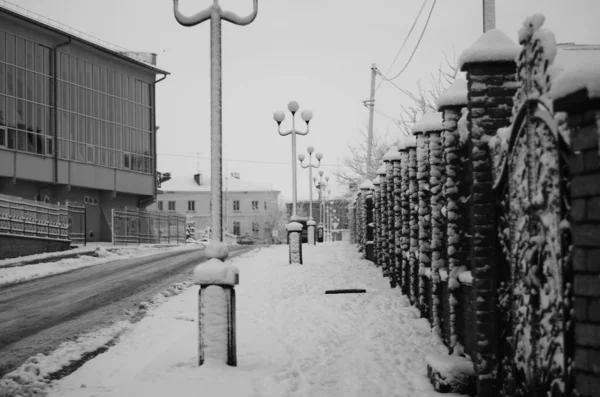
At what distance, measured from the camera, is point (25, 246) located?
78.1 ft

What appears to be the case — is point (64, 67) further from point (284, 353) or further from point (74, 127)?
point (284, 353)

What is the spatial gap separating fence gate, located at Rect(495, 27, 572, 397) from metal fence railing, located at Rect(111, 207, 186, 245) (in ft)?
112

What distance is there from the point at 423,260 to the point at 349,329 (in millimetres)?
1466

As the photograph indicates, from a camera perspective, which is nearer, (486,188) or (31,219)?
(486,188)

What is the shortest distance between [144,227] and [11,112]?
12.3m

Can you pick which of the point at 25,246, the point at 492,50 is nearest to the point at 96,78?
the point at 25,246

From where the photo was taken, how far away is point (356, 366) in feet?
22.8

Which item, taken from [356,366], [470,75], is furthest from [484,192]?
[356,366]

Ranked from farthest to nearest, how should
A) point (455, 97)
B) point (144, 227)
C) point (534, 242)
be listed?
point (144, 227)
point (455, 97)
point (534, 242)

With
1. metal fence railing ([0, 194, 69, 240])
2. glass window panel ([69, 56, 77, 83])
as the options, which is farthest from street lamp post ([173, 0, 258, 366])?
glass window panel ([69, 56, 77, 83])

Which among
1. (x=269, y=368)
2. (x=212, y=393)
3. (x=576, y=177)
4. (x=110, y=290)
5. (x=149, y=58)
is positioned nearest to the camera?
(x=576, y=177)

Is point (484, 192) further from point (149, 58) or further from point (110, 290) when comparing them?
point (149, 58)

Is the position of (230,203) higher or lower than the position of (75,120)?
lower

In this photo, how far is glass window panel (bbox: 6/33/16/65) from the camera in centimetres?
3709
